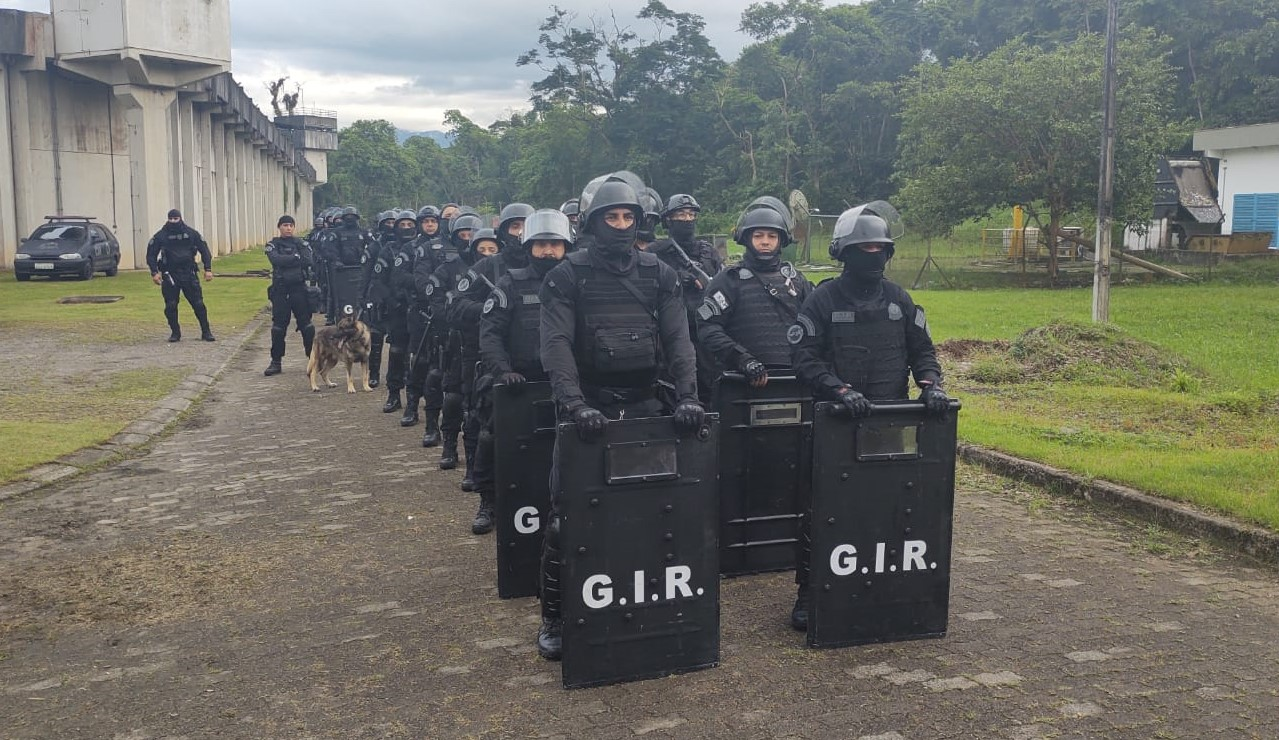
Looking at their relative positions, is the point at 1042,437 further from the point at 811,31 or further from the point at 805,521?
the point at 811,31

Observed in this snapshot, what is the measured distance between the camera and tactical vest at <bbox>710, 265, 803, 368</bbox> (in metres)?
6.34

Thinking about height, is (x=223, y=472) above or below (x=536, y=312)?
below

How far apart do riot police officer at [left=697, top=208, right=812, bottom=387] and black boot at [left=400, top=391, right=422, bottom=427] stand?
5.23m

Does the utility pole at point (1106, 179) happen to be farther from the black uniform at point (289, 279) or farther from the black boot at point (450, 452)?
the black boot at point (450, 452)

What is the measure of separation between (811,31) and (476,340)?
58.5 meters

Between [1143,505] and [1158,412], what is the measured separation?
3526 mm

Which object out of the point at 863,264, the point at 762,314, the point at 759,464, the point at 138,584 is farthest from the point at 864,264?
the point at 138,584

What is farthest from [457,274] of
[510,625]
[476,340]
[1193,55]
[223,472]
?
[1193,55]

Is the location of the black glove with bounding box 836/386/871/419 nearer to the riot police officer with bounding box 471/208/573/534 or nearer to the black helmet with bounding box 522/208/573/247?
the riot police officer with bounding box 471/208/573/534

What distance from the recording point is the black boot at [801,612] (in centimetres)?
518

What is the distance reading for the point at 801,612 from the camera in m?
5.21

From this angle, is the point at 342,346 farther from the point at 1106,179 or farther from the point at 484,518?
the point at 1106,179

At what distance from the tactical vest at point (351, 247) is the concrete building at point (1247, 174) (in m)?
28.8

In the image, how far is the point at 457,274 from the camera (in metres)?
9.82
